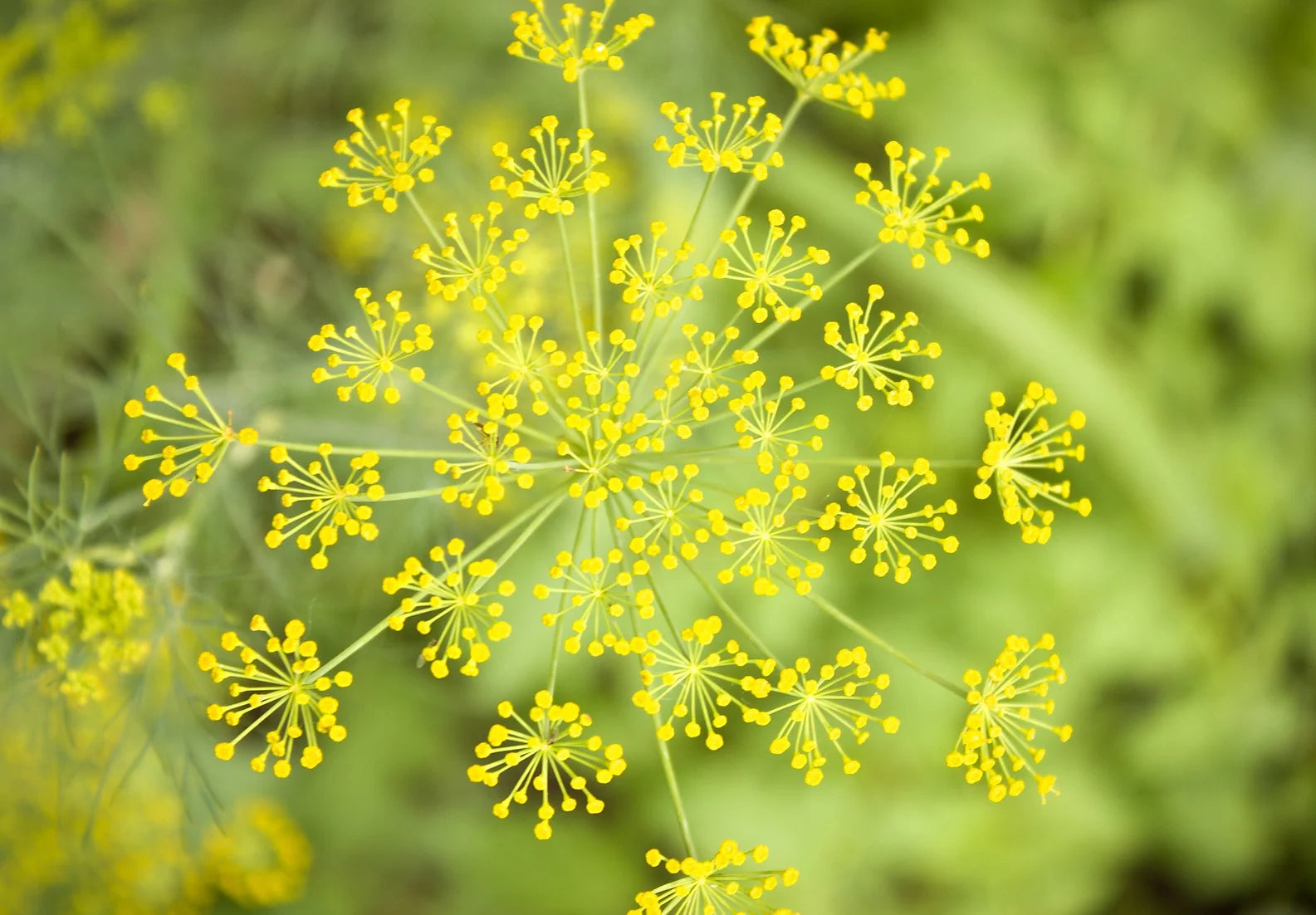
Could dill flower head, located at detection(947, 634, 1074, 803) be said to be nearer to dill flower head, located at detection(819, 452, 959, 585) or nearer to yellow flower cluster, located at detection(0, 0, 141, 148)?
dill flower head, located at detection(819, 452, 959, 585)

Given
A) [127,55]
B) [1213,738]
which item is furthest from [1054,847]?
[127,55]

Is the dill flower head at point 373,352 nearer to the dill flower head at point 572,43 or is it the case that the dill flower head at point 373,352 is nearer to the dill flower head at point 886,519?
the dill flower head at point 572,43

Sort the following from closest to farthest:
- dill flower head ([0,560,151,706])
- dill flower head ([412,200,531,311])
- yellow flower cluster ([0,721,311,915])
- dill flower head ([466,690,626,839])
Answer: dill flower head ([466,690,626,839]), dill flower head ([412,200,531,311]), dill flower head ([0,560,151,706]), yellow flower cluster ([0,721,311,915])

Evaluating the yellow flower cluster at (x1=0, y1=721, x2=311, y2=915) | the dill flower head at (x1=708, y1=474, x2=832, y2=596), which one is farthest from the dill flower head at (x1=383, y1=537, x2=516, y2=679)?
the yellow flower cluster at (x1=0, y1=721, x2=311, y2=915)

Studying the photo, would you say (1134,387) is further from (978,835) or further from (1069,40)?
(978,835)

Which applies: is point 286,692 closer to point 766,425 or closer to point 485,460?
point 485,460

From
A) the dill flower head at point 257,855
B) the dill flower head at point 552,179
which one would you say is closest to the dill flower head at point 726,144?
the dill flower head at point 552,179
